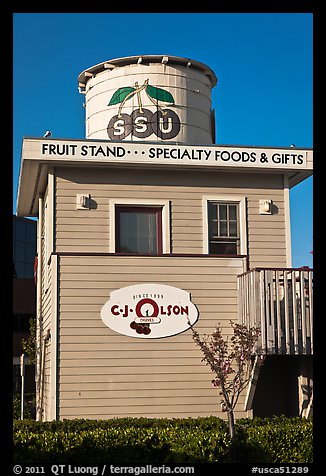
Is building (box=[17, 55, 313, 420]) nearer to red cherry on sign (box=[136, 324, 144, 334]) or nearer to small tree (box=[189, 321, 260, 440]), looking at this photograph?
red cherry on sign (box=[136, 324, 144, 334])

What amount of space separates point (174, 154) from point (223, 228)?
6.32 ft

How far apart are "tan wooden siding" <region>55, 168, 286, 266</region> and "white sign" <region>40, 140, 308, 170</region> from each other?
1.43ft

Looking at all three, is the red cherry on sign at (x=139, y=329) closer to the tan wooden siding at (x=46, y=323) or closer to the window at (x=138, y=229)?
the window at (x=138, y=229)

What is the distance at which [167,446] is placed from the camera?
11.2m

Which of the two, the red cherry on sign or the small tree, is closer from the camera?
the small tree

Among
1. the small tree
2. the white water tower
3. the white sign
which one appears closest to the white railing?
the small tree

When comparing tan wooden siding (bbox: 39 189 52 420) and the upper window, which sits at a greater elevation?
the upper window

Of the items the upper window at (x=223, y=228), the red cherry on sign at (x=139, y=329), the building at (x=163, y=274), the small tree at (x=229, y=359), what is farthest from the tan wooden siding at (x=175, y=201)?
the small tree at (x=229, y=359)

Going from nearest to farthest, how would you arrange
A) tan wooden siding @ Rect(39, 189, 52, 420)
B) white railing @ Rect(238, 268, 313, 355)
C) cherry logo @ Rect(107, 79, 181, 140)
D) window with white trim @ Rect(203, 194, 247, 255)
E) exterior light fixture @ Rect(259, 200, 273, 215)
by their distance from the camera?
white railing @ Rect(238, 268, 313, 355) → tan wooden siding @ Rect(39, 189, 52, 420) → window with white trim @ Rect(203, 194, 247, 255) → exterior light fixture @ Rect(259, 200, 273, 215) → cherry logo @ Rect(107, 79, 181, 140)

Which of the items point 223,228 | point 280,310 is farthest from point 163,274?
point 280,310

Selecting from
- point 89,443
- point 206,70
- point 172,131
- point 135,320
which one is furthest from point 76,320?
point 206,70

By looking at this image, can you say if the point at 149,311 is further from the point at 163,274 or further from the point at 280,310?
the point at 280,310

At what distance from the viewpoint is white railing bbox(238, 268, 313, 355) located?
13359mm
